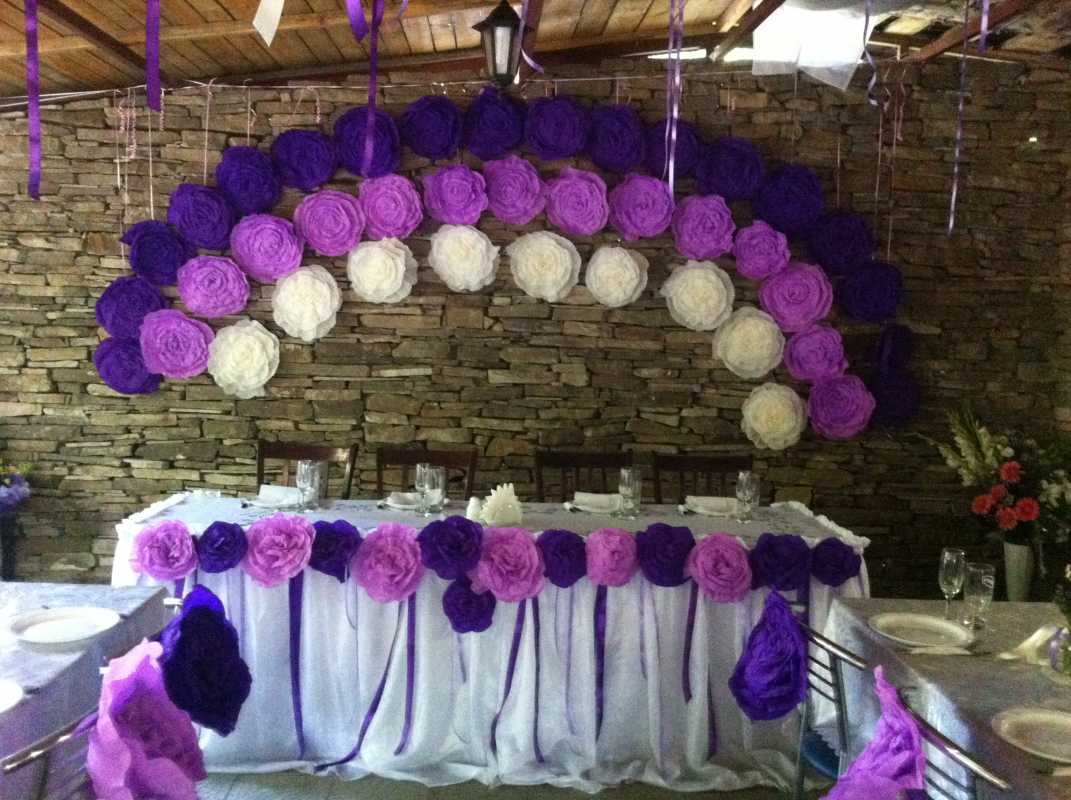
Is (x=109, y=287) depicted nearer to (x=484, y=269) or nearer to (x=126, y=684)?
(x=484, y=269)

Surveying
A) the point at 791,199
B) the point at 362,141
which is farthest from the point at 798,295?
the point at 362,141

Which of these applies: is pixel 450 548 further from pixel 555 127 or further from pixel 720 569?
pixel 555 127

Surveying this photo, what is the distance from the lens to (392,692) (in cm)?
288

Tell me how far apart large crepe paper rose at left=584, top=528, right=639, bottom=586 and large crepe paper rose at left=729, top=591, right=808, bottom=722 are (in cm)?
78

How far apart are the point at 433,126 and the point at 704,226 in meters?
1.22

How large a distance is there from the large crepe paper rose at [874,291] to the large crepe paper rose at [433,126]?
5.98 feet

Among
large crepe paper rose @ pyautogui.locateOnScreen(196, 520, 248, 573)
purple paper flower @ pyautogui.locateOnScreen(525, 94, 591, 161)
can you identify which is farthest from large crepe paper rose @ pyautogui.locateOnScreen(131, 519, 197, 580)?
purple paper flower @ pyautogui.locateOnScreen(525, 94, 591, 161)

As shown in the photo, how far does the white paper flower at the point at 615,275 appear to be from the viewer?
13.2ft

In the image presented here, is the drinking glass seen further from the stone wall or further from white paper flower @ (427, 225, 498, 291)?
white paper flower @ (427, 225, 498, 291)

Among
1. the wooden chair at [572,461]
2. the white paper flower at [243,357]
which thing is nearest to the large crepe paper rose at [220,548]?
the wooden chair at [572,461]

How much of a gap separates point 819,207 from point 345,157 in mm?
2031

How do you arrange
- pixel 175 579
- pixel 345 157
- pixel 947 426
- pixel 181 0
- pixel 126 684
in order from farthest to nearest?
pixel 947 426, pixel 345 157, pixel 181 0, pixel 175 579, pixel 126 684

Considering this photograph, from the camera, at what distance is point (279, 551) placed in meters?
2.74

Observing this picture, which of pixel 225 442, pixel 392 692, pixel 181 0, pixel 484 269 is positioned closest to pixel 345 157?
pixel 484 269
